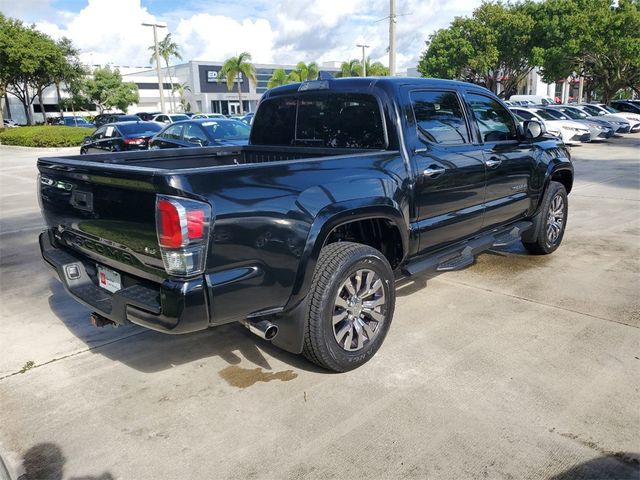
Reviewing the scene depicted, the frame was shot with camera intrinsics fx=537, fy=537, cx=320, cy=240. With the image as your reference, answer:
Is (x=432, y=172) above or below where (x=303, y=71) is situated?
below

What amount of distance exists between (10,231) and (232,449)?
693cm

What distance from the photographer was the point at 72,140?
26.1 meters

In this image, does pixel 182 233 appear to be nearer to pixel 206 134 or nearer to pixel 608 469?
pixel 608 469

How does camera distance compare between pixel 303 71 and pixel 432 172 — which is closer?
pixel 432 172

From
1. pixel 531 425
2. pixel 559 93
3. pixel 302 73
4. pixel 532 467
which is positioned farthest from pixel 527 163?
pixel 559 93

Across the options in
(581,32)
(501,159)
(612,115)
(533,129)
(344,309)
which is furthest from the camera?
(581,32)

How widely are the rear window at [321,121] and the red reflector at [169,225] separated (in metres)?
1.83

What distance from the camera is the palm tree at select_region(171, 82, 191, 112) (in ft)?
243

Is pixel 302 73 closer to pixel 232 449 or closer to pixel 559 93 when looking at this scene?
pixel 559 93

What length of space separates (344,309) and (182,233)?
4.21 feet

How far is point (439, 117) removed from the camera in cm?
435

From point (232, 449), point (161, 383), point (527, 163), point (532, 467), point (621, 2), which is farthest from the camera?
point (621, 2)

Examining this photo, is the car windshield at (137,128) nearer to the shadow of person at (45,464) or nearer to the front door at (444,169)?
the front door at (444,169)

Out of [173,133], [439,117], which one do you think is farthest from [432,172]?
[173,133]
